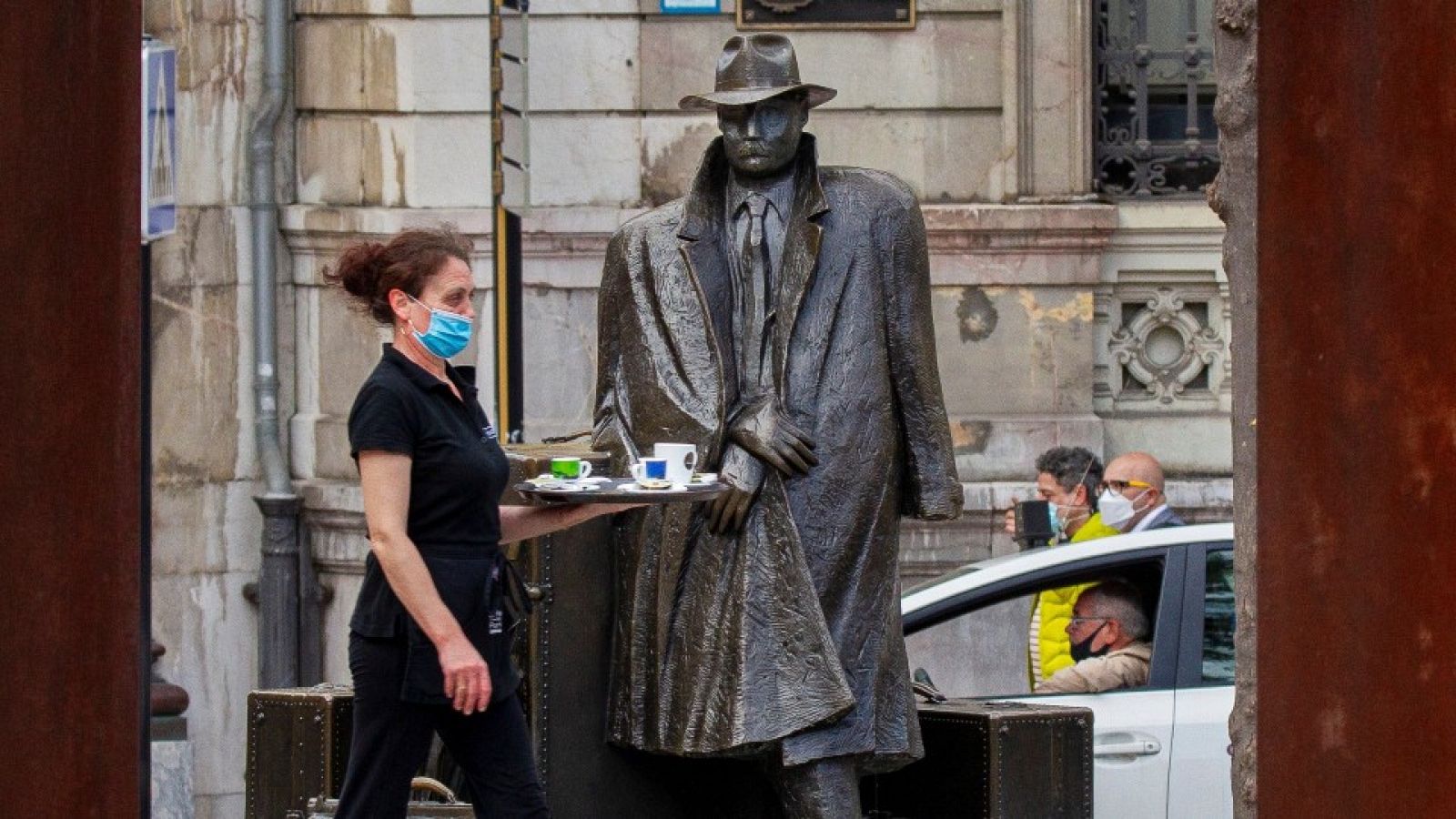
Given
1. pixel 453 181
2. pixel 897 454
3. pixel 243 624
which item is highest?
pixel 453 181

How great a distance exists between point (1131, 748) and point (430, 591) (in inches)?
131

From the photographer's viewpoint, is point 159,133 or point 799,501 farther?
point 159,133

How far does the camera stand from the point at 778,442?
6.42 metres

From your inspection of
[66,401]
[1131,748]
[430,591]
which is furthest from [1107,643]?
[66,401]

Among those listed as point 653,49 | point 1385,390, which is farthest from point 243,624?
point 1385,390

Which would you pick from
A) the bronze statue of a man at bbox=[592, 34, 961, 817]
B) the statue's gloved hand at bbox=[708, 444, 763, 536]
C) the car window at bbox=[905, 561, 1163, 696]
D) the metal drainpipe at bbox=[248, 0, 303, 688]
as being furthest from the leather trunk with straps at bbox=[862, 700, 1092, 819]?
the metal drainpipe at bbox=[248, 0, 303, 688]

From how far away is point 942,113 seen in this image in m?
13.1

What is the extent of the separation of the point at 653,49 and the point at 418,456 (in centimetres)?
750

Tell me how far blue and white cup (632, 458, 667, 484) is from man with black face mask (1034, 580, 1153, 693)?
288 centimetres

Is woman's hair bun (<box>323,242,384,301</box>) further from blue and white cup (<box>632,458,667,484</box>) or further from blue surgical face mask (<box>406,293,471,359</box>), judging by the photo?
blue and white cup (<box>632,458,667,484</box>)

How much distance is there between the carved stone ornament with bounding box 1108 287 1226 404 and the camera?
43.3 feet

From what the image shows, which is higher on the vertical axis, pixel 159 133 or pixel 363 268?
pixel 159 133

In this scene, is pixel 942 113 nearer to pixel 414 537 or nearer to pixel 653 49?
pixel 653 49

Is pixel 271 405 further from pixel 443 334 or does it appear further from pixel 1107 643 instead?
pixel 443 334
